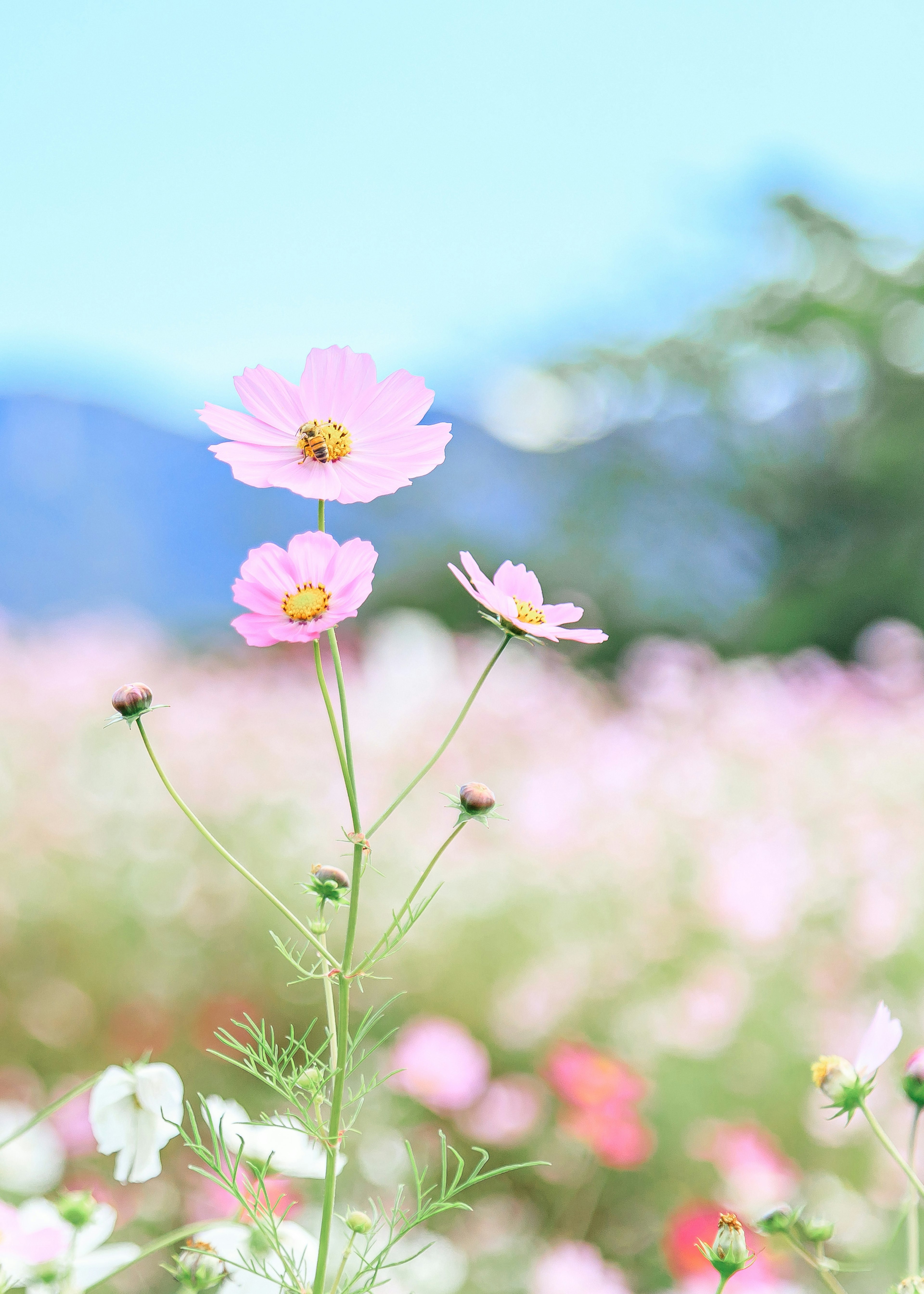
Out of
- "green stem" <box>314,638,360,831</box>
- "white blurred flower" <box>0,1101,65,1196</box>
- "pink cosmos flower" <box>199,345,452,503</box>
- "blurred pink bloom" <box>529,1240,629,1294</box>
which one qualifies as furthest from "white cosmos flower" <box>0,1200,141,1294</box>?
"blurred pink bloom" <box>529,1240,629,1294</box>

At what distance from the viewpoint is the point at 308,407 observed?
412mm

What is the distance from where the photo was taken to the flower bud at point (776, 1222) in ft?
1.58

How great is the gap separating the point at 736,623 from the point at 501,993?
14.3 feet

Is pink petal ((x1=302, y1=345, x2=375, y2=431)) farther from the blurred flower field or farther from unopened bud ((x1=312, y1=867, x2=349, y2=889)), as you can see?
the blurred flower field

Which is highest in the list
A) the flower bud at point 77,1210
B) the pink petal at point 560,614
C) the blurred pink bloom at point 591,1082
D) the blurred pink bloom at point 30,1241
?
the pink petal at point 560,614

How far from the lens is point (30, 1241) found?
523 millimetres

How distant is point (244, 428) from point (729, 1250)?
373 mm

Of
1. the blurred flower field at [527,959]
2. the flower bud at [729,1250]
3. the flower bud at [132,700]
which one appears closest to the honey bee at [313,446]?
the flower bud at [132,700]

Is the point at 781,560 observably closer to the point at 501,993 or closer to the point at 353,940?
the point at 501,993

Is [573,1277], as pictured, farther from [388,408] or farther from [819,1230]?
[388,408]

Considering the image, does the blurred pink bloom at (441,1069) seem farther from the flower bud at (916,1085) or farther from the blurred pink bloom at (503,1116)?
the flower bud at (916,1085)

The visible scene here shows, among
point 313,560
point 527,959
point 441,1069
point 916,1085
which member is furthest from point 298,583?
point 527,959

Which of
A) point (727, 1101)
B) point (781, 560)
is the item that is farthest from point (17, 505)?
point (727, 1101)

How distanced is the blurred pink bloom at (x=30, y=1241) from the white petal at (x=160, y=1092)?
104 millimetres
